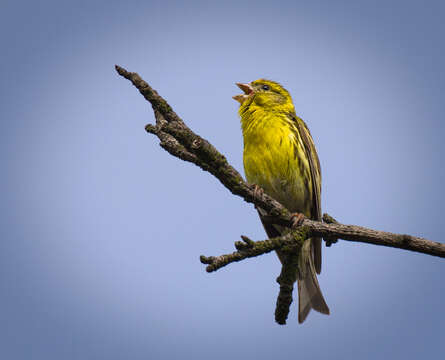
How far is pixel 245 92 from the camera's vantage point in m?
6.44

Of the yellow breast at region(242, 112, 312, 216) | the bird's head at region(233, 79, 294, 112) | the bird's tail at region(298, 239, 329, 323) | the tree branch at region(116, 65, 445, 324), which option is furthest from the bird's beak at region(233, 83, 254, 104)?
the tree branch at region(116, 65, 445, 324)

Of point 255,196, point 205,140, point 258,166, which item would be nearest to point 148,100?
point 205,140

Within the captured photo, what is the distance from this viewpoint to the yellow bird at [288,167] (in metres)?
5.37

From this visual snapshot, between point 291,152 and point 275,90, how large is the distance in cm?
141

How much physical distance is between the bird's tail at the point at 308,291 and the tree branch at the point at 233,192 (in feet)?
A: 4.93

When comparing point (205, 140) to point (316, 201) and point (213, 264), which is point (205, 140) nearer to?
point (213, 264)

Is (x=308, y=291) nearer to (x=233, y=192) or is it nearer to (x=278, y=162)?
(x=278, y=162)

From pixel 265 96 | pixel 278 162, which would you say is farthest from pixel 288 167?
pixel 265 96

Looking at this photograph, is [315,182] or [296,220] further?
[315,182]

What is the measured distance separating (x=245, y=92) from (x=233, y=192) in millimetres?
3308

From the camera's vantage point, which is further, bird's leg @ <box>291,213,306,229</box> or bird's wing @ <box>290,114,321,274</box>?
bird's wing @ <box>290,114,321,274</box>

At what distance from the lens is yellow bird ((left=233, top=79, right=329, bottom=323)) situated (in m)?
5.37

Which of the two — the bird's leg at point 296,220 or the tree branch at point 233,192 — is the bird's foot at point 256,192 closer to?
the tree branch at point 233,192

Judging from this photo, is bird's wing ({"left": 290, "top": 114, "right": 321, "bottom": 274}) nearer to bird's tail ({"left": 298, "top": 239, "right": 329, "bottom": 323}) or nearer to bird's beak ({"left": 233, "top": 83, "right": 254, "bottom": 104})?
bird's tail ({"left": 298, "top": 239, "right": 329, "bottom": 323})
